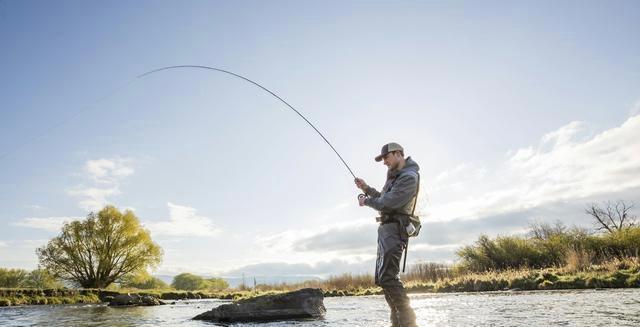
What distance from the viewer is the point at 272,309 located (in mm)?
10547

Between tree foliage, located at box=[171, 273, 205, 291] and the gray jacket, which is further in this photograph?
tree foliage, located at box=[171, 273, 205, 291]

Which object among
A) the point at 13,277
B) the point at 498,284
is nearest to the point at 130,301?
the point at 498,284

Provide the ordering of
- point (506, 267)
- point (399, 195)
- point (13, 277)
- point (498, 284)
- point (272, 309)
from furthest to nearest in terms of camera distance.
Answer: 1. point (13, 277)
2. point (506, 267)
3. point (498, 284)
4. point (272, 309)
5. point (399, 195)

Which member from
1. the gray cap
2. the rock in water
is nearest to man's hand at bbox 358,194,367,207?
the gray cap

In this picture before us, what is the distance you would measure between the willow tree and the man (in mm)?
47012

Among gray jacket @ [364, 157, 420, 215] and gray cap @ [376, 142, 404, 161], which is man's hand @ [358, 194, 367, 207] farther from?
gray cap @ [376, 142, 404, 161]

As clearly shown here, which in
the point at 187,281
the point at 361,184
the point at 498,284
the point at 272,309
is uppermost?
the point at 361,184

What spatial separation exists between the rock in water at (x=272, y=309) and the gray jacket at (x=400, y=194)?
6282 mm

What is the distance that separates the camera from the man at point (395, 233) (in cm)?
511

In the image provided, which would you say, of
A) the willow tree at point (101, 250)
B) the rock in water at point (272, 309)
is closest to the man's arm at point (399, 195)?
the rock in water at point (272, 309)

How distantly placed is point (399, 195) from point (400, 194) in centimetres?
2

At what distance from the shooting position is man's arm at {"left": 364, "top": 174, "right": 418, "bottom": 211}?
5.12 m

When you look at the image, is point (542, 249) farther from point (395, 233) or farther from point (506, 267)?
point (395, 233)

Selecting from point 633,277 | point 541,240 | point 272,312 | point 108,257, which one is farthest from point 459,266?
point 108,257
